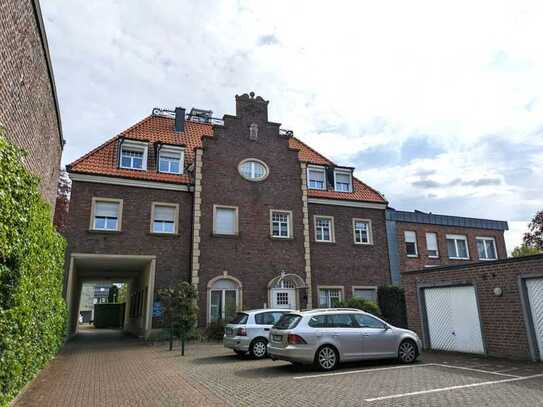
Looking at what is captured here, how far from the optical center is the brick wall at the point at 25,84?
7.57 metres

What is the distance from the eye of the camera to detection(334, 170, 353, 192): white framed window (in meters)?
25.8

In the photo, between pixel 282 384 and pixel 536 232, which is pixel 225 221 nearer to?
pixel 282 384

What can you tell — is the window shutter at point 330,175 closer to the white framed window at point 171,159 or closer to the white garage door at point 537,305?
the white framed window at point 171,159

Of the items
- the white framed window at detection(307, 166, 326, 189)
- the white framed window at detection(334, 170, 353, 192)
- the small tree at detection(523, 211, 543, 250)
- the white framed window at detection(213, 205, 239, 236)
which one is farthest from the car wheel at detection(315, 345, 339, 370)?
the small tree at detection(523, 211, 543, 250)

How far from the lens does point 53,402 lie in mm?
7695

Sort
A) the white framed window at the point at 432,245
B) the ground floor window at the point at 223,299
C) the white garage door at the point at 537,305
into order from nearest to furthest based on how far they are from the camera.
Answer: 1. the white garage door at the point at 537,305
2. the ground floor window at the point at 223,299
3. the white framed window at the point at 432,245

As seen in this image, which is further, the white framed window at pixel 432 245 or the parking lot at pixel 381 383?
Result: the white framed window at pixel 432 245

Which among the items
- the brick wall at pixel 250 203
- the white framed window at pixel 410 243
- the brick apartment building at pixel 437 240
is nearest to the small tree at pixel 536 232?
the brick apartment building at pixel 437 240

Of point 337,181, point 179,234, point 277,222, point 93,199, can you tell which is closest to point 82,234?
point 93,199

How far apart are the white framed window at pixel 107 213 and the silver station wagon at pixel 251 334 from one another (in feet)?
29.5

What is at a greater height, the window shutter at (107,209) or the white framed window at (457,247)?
the window shutter at (107,209)

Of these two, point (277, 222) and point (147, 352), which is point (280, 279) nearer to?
point (277, 222)

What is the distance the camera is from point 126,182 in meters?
20.0

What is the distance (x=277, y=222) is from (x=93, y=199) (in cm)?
954
